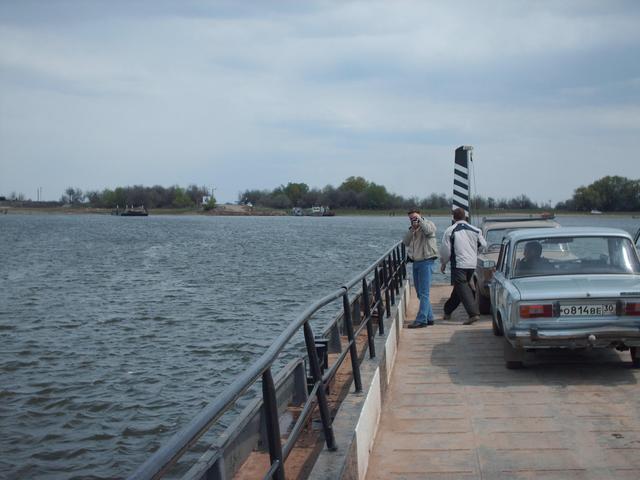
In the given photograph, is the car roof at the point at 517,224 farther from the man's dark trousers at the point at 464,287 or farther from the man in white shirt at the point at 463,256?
the man's dark trousers at the point at 464,287

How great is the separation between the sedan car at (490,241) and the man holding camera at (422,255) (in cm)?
117

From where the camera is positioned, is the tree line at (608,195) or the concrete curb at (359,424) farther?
the tree line at (608,195)

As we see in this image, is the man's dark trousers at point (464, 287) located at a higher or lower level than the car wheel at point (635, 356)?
higher

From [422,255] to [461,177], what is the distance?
21.6 feet

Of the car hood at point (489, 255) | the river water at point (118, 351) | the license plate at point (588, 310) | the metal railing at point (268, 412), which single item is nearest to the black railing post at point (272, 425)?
the metal railing at point (268, 412)

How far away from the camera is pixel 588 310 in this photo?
27.0 ft

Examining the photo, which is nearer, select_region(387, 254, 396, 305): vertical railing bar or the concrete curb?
the concrete curb

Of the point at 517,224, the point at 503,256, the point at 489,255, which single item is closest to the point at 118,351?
the point at 489,255

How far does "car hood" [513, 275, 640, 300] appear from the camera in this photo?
324 inches

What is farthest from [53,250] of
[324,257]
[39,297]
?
[39,297]

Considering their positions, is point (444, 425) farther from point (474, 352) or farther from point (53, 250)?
point (53, 250)

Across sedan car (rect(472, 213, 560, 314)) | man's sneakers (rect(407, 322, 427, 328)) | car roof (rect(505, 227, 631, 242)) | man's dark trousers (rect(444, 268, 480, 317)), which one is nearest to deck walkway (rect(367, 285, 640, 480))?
car roof (rect(505, 227, 631, 242))

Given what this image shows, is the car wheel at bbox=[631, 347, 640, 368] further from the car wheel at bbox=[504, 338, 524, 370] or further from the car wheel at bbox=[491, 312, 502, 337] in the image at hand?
the car wheel at bbox=[491, 312, 502, 337]

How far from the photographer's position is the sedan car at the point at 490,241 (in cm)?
1334
